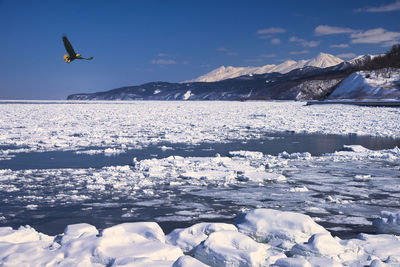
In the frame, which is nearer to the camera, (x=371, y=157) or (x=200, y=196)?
(x=200, y=196)

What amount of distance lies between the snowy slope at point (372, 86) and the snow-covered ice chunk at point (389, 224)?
58957mm

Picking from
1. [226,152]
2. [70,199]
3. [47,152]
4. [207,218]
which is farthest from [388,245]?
[47,152]

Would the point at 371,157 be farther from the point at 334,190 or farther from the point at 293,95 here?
the point at 293,95

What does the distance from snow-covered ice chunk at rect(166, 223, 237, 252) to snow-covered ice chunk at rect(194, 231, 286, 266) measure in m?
0.14

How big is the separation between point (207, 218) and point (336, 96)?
68986mm

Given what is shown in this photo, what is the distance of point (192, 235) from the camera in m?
3.72

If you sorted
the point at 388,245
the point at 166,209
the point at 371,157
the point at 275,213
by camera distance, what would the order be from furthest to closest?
the point at 371,157
the point at 166,209
the point at 275,213
the point at 388,245

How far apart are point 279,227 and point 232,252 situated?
834 millimetres

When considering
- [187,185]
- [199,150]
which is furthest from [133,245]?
[199,150]

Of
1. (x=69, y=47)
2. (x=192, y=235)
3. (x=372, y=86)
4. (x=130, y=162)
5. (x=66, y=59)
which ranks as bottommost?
(x=192, y=235)

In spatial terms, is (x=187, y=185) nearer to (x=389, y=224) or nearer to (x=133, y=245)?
(x=133, y=245)

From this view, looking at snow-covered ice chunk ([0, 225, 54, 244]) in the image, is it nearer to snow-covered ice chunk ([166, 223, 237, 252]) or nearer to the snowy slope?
snow-covered ice chunk ([166, 223, 237, 252])

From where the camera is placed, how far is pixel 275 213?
4.01 metres

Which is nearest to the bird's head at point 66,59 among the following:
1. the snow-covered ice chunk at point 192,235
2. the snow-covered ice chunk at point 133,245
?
the snow-covered ice chunk at point 133,245
